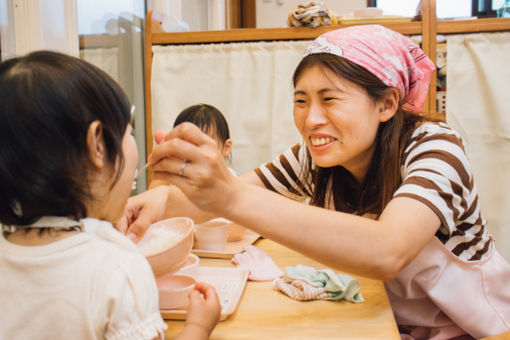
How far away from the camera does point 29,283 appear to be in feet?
1.82

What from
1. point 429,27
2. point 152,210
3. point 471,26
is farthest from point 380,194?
point 471,26

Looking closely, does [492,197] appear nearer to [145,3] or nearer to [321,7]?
[321,7]

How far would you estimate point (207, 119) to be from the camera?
1.88 m

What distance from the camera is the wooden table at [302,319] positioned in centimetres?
69

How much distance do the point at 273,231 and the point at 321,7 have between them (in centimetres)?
155

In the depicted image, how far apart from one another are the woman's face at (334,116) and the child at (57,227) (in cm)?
58

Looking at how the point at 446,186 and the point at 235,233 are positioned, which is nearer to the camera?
the point at 446,186

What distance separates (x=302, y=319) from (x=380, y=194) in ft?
1.55

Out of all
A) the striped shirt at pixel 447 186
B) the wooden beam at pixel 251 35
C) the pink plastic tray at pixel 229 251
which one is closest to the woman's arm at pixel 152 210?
the pink plastic tray at pixel 229 251

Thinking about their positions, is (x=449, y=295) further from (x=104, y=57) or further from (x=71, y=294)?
(x=104, y=57)

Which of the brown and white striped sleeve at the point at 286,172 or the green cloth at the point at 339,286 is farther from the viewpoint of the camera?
the brown and white striped sleeve at the point at 286,172

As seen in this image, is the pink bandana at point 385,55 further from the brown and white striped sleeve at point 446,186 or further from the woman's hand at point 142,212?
the woman's hand at point 142,212

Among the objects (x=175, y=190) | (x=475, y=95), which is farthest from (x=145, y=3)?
(x=475, y=95)

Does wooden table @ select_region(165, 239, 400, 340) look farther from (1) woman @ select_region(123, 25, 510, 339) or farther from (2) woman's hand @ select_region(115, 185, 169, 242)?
(2) woman's hand @ select_region(115, 185, 169, 242)
